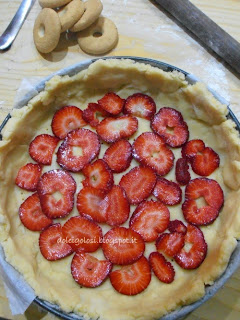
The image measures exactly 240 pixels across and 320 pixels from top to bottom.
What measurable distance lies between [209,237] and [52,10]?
1.17 metres

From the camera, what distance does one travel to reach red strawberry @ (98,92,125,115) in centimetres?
149

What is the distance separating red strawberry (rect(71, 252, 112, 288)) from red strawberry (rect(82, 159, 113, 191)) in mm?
257

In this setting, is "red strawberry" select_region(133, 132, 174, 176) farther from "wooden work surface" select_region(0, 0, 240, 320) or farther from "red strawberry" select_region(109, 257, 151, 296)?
"wooden work surface" select_region(0, 0, 240, 320)

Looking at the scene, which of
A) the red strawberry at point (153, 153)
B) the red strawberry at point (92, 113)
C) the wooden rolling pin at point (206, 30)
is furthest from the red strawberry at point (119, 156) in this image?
the wooden rolling pin at point (206, 30)

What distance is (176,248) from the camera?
4.23 ft

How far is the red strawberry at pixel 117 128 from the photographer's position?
147 centimetres

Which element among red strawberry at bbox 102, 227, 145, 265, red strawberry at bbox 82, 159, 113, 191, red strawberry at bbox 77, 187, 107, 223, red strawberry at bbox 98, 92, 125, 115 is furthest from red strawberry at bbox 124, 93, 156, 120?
red strawberry at bbox 102, 227, 145, 265

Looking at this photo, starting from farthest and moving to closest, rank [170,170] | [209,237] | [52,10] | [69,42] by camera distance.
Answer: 1. [69,42]
2. [52,10]
3. [170,170]
4. [209,237]

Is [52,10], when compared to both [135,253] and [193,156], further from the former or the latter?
[135,253]

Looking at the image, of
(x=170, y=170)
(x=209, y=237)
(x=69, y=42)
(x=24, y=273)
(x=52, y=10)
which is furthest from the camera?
(x=69, y=42)

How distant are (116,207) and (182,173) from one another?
27cm

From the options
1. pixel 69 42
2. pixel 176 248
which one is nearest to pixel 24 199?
pixel 176 248

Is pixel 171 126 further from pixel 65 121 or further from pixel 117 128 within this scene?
pixel 65 121

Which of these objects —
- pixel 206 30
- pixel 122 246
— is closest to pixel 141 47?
pixel 206 30
